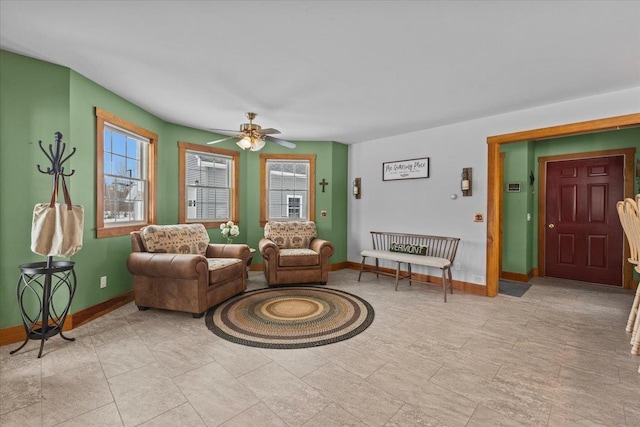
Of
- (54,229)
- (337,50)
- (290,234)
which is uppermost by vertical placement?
(337,50)

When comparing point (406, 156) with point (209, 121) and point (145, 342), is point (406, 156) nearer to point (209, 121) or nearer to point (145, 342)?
point (209, 121)

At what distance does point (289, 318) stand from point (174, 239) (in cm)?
178

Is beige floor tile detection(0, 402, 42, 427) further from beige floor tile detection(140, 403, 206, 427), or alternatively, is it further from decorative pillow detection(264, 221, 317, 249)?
decorative pillow detection(264, 221, 317, 249)

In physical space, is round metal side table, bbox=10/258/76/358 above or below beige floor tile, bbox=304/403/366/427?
above

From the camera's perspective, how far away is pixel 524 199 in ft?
16.1

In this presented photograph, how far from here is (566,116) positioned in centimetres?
342

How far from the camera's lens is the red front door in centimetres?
448

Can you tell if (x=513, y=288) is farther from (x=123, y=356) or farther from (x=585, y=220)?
(x=123, y=356)

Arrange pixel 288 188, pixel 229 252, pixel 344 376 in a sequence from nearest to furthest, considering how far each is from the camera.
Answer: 1. pixel 344 376
2. pixel 229 252
3. pixel 288 188

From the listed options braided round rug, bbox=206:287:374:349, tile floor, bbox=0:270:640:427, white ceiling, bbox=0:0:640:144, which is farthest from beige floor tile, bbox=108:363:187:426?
white ceiling, bbox=0:0:640:144

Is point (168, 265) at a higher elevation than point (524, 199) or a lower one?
lower

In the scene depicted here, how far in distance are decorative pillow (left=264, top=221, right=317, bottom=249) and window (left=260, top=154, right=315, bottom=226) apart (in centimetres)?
→ 53

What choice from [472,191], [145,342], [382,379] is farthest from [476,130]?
[145,342]

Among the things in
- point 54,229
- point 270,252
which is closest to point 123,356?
point 54,229
